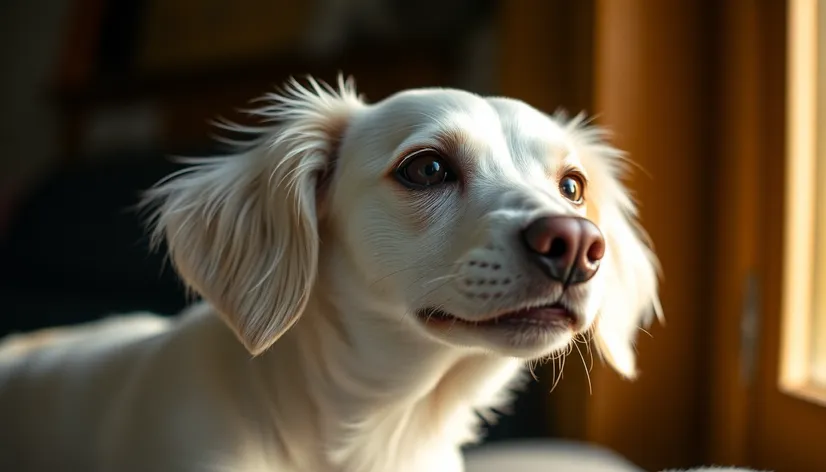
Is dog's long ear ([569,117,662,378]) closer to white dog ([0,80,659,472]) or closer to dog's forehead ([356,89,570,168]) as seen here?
white dog ([0,80,659,472])

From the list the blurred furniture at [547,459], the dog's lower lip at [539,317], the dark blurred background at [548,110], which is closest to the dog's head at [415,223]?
the dog's lower lip at [539,317]

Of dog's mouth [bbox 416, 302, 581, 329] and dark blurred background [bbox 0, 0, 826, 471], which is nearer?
dog's mouth [bbox 416, 302, 581, 329]

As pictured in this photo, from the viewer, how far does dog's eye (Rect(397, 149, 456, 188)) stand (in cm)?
85

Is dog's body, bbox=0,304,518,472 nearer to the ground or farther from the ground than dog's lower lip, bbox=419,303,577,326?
nearer to the ground

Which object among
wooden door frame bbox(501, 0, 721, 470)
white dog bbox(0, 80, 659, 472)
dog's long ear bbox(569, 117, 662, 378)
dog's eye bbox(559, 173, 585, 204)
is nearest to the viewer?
white dog bbox(0, 80, 659, 472)

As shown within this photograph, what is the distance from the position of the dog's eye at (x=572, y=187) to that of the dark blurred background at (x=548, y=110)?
0.39m

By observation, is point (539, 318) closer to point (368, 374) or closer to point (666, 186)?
point (368, 374)

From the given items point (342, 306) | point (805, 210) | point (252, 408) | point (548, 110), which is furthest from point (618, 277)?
point (548, 110)

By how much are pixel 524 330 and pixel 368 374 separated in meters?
0.24

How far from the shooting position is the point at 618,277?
41.1 inches

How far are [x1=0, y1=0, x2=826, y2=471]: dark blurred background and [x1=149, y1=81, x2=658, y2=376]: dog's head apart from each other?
343 millimetres

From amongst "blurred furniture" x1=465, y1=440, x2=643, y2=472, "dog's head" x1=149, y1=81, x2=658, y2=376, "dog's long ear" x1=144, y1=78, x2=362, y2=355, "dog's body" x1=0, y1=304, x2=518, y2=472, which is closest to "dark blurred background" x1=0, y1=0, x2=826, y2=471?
"blurred furniture" x1=465, y1=440, x2=643, y2=472

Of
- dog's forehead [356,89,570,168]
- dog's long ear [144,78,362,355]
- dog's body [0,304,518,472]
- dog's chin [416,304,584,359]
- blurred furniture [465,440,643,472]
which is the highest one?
dog's forehead [356,89,570,168]

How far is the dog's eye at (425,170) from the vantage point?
0.85 meters
